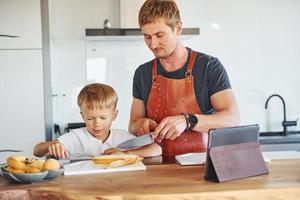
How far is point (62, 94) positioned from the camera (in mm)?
3172

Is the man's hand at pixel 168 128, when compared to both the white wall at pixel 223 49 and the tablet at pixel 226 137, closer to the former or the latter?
the tablet at pixel 226 137

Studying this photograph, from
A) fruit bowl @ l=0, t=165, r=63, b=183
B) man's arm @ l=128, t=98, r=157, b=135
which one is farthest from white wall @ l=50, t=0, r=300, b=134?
fruit bowl @ l=0, t=165, r=63, b=183

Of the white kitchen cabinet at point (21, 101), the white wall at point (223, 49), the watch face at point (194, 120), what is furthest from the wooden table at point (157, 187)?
the white wall at point (223, 49)

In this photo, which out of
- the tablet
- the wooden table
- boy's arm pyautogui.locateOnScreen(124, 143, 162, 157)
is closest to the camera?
the wooden table

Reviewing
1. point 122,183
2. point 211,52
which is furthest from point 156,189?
point 211,52

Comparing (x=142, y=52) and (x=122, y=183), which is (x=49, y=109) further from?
→ (x=122, y=183)

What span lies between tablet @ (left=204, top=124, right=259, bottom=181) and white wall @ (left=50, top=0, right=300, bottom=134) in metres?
2.11

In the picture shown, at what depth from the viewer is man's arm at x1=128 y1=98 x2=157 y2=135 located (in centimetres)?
146

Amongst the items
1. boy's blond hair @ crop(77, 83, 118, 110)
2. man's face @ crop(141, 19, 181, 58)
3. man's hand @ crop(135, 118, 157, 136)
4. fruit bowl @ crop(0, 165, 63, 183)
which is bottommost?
fruit bowl @ crop(0, 165, 63, 183)

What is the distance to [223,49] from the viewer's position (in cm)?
333

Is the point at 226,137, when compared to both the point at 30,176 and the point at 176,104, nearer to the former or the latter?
the point at 30,176

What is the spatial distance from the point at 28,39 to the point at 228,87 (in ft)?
5.42

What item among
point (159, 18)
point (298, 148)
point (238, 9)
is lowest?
point (298, 148)

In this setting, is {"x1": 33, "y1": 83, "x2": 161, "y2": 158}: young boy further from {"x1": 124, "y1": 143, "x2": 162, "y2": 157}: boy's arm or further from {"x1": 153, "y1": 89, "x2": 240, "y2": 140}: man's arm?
{"x1": 153, "y1": 89, "x2": 240, "y2": 140}: man's arm
